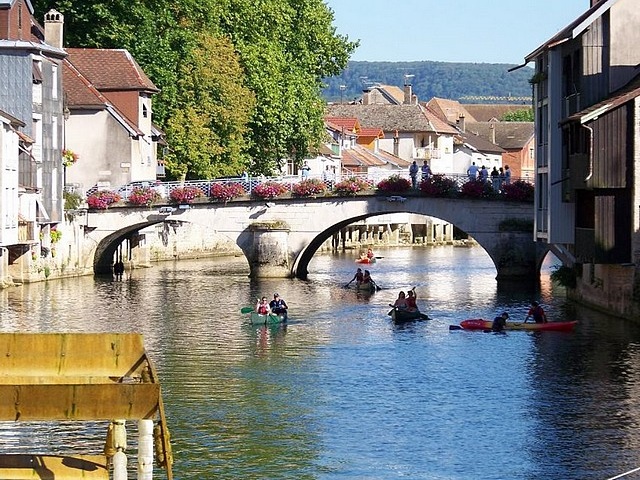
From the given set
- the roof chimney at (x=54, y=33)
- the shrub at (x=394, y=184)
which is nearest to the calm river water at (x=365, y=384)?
the shrub at (x=394, y=184)

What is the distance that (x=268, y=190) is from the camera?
7812cm

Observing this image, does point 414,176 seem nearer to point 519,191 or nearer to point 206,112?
point 519,191

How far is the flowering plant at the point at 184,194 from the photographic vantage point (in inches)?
3046

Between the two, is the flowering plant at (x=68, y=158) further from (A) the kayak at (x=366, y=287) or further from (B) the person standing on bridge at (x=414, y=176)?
(B) the person standing on bridge at (x=414, y=176)

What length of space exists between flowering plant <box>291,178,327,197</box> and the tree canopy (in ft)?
29.7

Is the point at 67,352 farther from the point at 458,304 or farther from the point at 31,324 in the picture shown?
the point at 458,304

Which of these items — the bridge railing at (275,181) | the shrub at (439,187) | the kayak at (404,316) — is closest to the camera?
the kayak at (404,316)

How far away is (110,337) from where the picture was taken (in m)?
27.6

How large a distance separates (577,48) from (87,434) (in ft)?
96.2

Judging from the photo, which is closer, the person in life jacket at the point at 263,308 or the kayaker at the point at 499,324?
the kayaker at the point at 499,324

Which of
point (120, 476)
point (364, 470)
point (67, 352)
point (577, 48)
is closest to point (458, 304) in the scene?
point (577, 48)

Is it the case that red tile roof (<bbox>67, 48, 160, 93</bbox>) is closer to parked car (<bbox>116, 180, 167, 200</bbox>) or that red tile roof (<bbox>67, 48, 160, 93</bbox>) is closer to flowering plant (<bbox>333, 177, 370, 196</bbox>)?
parked car (<bbox>116, 180, 167, 200</bbox>)

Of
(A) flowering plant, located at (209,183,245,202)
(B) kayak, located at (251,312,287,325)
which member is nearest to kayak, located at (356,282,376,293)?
(A) flowering plant, located at (209,183,245,202)

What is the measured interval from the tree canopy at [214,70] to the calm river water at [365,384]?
1634 cm
